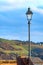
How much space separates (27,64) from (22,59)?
0.61m

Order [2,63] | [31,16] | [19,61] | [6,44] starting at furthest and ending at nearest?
[6,44] < [2,63] < [19,61] < [31,16]

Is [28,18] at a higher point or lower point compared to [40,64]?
higher

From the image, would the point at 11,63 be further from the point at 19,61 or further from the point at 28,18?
the point at 28,18

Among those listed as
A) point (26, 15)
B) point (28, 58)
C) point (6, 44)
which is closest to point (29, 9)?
point (26, 15)

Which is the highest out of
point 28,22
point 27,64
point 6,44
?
point 6,44

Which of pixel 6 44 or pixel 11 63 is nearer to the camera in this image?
pixel 11 63

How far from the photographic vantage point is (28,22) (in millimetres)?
14547

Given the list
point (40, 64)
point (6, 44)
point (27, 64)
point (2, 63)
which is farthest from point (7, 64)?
point (6, 44)

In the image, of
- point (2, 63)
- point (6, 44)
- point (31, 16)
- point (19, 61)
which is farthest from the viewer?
point (6, 44)

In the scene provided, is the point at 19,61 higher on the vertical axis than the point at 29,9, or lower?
lower

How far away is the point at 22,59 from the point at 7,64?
5.16 m

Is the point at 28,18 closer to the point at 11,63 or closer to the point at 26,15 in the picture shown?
the point at 26,15

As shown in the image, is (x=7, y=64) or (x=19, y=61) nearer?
(x=19, y=61)

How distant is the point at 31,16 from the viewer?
47.0 feet
